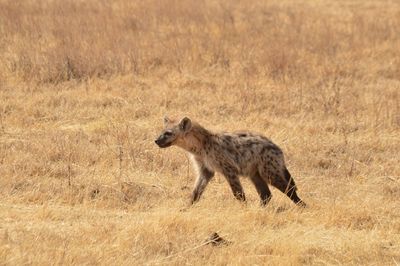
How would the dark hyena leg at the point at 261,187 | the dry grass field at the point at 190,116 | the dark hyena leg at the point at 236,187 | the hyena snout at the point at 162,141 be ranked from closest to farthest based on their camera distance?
the dry grass field at the point at 190,116
the dark hyena leg at the point at 236,187
the hyena snout at the point at 162,141
the dark hyena leg at the point at 261,187

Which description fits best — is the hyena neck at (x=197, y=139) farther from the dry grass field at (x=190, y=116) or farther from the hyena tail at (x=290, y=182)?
the hyena tail at (x=290, y=182)

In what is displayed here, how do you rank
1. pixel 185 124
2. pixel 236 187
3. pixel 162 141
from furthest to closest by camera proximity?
pixel 185 124, pixel 162 141, pixel 236 187

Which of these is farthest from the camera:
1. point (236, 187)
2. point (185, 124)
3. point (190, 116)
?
point (190, 116)

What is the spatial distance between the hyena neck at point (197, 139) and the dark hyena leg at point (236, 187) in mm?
411

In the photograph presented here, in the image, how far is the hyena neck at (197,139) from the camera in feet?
26.8

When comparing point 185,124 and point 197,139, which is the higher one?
point 185,124

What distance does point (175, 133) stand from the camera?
808cm

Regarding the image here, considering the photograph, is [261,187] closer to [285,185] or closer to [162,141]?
[285,185]

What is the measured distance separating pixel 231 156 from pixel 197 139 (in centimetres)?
40

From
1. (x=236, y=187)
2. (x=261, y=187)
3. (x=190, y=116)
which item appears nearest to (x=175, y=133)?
(x=236, y=187)

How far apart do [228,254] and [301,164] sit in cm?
356

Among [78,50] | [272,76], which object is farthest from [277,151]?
[78,50]

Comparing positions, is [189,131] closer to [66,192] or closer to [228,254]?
[66,192]

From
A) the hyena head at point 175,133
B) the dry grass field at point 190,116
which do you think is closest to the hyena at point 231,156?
the hyena head at point 175,133
